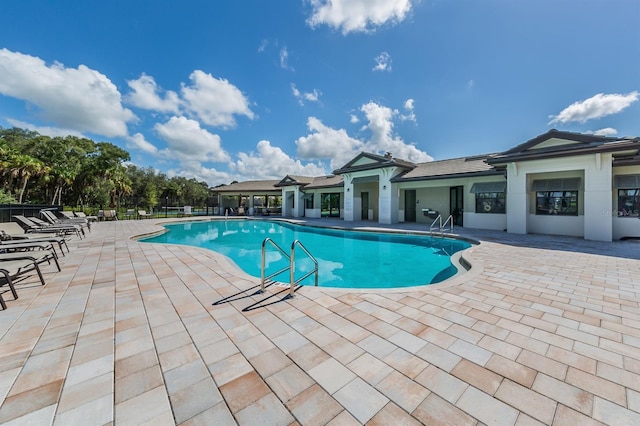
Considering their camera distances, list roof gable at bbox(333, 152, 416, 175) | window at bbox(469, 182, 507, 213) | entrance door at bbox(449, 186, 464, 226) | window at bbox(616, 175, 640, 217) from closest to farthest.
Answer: window at bbox(616, 175, 640, 217) < window at bbox(469, 182, 507, 213) < entrance door at bbox(449, 186, 464, 226) < roof gable at bbox(333, 152, 416, 175)

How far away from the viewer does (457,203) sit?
16.0 metres

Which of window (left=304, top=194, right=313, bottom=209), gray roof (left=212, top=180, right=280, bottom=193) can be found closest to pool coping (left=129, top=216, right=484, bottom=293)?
window (left=304, top=194, right=313, bottom=209)

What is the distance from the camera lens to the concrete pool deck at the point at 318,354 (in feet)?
5.74

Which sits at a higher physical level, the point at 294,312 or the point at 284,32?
the point at 284,32

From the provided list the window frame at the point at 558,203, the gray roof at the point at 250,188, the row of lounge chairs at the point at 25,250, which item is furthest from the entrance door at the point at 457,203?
the row of lounge chairs at the point at 25,250

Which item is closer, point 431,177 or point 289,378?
point 289,378

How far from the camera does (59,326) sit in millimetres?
2947

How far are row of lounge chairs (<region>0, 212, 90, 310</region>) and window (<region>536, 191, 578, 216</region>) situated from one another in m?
17.6

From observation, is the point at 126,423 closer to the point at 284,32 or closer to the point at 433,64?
the point at 284,32

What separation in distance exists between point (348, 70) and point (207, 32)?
23.3 feet

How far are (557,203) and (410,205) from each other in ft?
26.4

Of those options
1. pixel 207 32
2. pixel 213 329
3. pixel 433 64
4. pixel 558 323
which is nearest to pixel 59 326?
pixel 213 329

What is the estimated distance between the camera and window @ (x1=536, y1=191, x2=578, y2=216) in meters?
11.4

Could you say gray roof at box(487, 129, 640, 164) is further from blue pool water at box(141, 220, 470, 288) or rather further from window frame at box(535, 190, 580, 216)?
blue pool water at box(141, 220, 470, 288)
